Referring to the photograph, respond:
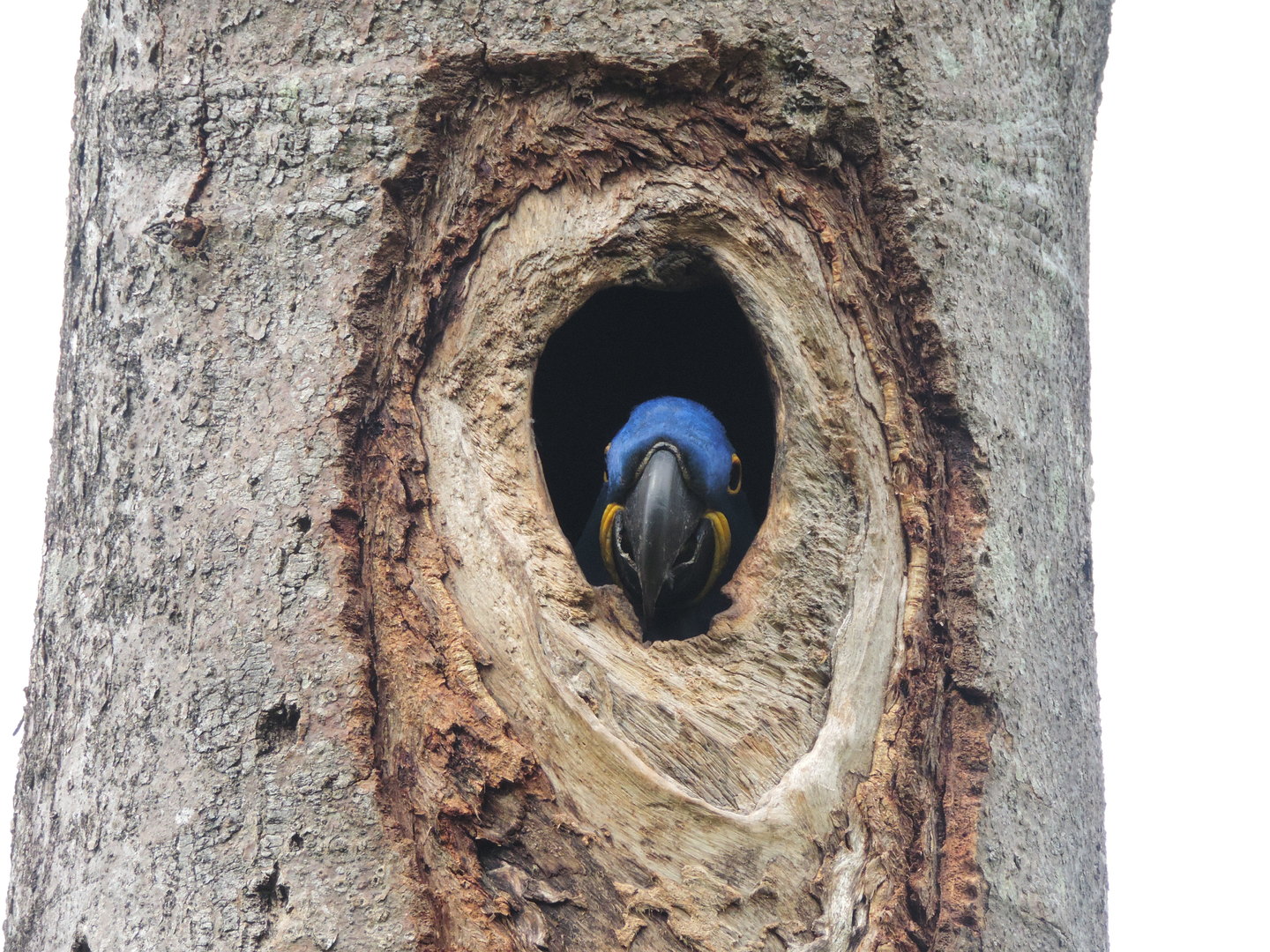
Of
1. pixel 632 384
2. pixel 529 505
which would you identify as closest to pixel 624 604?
pixel 529 505

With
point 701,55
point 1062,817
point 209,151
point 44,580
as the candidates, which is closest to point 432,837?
point 44,580

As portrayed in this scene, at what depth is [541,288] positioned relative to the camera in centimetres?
253

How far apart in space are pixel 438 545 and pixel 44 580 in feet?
2.71

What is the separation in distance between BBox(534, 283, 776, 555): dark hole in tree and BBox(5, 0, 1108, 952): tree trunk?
1932 millimetres

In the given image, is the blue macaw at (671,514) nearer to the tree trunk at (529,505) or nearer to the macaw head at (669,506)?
the macaw head at (669,506)

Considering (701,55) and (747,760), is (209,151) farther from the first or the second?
(747,760)

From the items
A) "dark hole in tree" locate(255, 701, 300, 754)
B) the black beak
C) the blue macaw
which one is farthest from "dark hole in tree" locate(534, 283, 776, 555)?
"dark hole in tree" locate(255, 701, 300, 754)

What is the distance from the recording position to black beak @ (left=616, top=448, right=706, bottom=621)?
375cm

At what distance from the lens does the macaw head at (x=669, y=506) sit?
379 centimetres

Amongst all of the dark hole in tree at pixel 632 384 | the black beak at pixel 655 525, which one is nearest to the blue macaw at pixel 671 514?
the black beak at pixel 655 525

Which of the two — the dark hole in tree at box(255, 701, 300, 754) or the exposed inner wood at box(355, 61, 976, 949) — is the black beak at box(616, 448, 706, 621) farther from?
the dark hole in tree at box(255, 701, 300, 754)

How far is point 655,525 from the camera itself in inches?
148

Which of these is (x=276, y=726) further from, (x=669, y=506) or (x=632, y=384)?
(x=632, y=384)

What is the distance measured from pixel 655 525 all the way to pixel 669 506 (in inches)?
3.7
